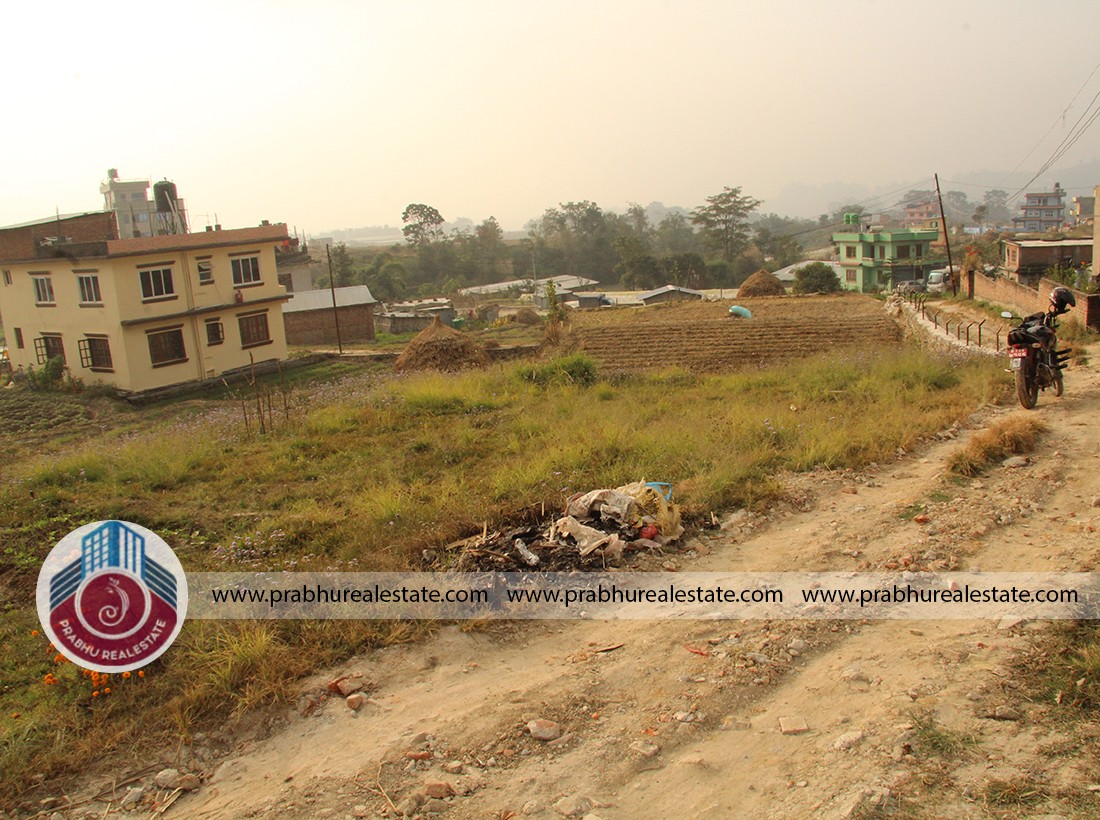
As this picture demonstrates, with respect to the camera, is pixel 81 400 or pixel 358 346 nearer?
pixel 81 400

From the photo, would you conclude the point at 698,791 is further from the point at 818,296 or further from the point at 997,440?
the point at 818,296

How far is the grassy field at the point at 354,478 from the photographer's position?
4531 millimetres

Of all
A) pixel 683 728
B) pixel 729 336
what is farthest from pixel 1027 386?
pixel 729 336

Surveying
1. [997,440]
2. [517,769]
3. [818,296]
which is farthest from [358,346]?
[517,769]

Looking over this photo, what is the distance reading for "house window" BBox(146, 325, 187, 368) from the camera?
2370cm

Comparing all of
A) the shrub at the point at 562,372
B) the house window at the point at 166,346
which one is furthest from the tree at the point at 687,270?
the shrub at the point at 562,372

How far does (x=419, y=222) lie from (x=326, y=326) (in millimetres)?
52967

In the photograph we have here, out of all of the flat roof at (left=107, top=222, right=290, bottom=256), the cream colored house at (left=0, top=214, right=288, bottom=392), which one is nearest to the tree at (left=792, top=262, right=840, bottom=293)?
the flat roof at (left=107, top=222, right=290, bottom=256)

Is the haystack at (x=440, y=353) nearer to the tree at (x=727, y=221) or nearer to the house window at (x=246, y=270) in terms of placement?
the house window at (x=246, y=270)

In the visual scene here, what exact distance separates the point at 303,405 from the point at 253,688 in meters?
11.1

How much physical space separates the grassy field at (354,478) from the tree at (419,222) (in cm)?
7252

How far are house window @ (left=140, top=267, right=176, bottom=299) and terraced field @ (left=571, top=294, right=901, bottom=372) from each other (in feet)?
41.1

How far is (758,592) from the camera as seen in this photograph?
17.5 feet

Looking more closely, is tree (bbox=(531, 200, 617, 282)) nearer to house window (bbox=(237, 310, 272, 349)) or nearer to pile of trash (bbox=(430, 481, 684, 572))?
house window (bbox=(237, 310, 272, 349))
